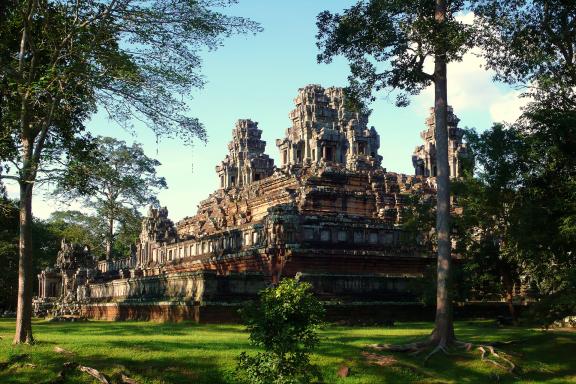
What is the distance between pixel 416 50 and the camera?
17109 mm

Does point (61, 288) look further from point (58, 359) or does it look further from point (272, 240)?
point (58, 359)

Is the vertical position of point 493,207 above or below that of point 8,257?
above

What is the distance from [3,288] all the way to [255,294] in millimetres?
33276

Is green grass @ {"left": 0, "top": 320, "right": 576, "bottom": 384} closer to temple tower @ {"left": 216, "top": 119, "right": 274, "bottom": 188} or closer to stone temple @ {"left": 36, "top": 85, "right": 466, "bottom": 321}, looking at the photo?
stone temple @ {"left": 36, "top": 85, "right": 466, "bottom": 321}

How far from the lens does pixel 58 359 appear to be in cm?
1446

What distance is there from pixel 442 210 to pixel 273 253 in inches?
515

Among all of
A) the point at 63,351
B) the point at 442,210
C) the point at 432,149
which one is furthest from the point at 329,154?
the point at 63,351

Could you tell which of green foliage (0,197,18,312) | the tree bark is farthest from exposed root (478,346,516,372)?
green foliage (0,197,18,312)

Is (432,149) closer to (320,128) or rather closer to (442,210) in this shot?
(320,128)

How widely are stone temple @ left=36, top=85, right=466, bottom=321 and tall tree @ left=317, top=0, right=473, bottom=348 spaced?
1.79 m

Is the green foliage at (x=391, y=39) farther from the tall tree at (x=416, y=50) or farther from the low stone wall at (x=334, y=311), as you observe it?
the low stone wall at (x=334, y=311)

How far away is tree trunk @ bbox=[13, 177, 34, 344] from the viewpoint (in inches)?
631

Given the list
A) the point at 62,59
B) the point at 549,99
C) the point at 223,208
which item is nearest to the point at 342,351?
the point at 549,99

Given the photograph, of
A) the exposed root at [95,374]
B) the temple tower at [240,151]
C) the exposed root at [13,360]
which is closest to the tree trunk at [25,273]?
the exposed root at [13,360]
